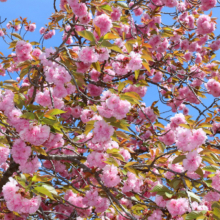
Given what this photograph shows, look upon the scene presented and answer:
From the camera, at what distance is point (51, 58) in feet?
6.56

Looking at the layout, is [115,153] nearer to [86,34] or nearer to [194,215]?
[194,215]

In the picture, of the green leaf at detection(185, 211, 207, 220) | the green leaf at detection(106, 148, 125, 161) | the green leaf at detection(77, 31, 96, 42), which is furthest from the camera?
the green leaf at detection(106, 148, 125, 161)

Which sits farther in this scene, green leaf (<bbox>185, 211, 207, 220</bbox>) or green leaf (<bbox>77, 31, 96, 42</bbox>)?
green leaf (<bbox>77, 31, 96, 42</bbox>)

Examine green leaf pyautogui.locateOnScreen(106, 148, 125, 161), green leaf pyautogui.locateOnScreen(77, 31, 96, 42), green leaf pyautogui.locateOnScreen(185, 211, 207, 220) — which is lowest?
green leaf pyautogui.locateOnScreen(185, 211, 207, 220)

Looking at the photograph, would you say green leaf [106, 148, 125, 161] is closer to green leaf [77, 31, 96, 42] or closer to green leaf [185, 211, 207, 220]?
green leaf [185, 211, 207, 220]

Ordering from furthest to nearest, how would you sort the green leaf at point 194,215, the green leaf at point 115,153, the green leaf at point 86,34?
the green leaf at point 115,153 < the green leaf at point 86,34 < the green leaf at point 194,215

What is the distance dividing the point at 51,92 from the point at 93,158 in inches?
28.0

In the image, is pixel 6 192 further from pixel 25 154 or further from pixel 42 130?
pixel 42 130

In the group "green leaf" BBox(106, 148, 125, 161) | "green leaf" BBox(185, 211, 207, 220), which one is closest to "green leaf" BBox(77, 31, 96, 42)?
"green leaf" BBox(106, 148, 125, 161)

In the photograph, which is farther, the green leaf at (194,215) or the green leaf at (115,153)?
the green leaf at (115,153)

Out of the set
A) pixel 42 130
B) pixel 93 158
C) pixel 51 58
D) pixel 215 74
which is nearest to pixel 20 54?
pixel 51 58

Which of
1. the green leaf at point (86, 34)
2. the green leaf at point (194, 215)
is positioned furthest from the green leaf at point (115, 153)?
the green leaf at point (86, 34)

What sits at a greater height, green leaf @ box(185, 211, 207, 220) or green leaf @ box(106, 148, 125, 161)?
green leaf @ box(106, 148, 125, 161)

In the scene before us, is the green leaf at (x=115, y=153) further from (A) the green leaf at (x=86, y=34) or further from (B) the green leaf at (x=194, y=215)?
(A) the green leaf at (x=86, y=34)
